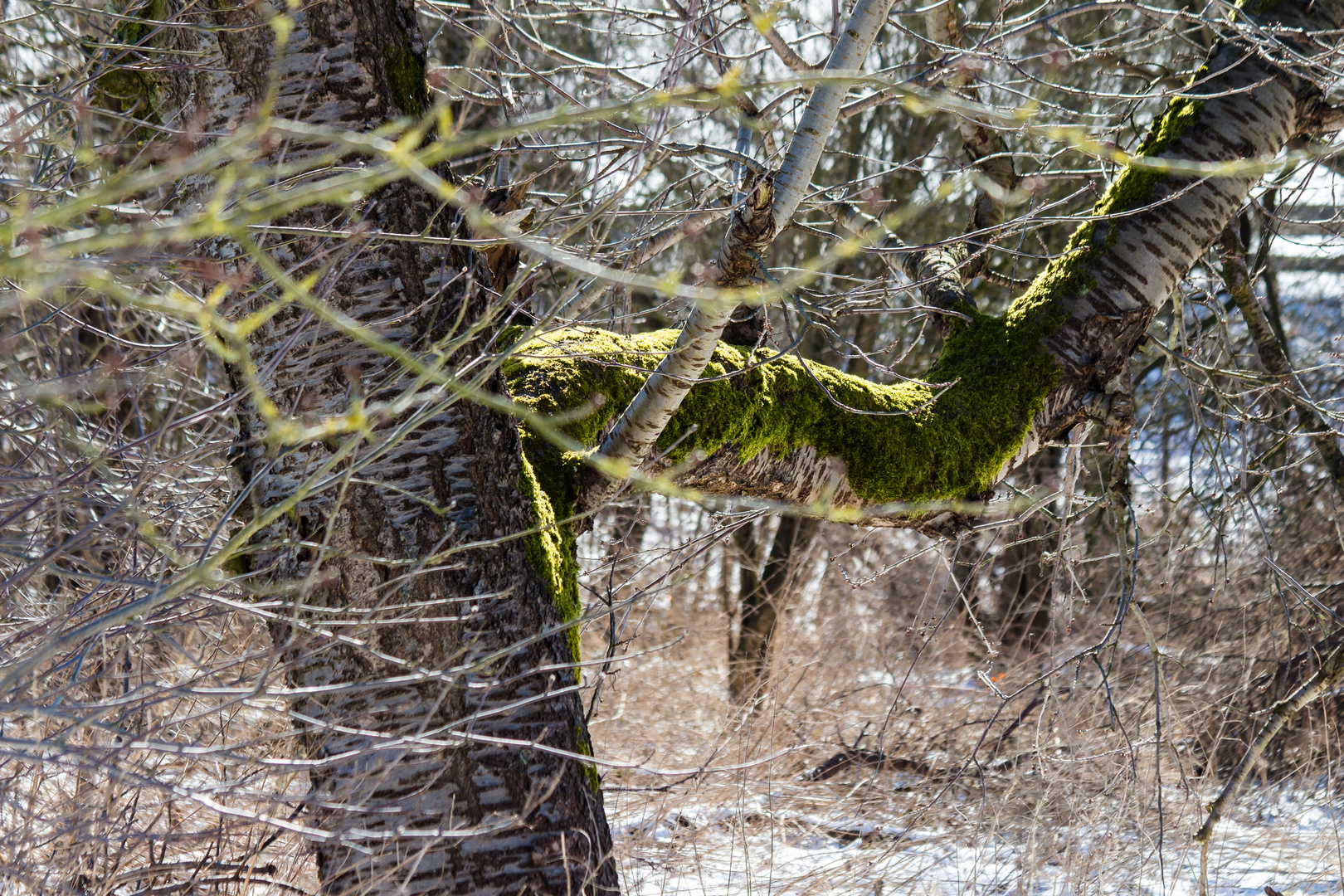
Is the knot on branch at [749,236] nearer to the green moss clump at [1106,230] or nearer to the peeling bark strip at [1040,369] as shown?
the peeling bark strip at [1040,369]

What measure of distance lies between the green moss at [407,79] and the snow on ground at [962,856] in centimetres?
235

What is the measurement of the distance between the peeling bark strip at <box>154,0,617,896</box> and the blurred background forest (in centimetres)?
14

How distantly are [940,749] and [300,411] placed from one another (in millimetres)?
4428

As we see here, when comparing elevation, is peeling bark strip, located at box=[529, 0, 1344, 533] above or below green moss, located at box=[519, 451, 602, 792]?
above

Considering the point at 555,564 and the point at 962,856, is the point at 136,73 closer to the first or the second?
the point at 555,564

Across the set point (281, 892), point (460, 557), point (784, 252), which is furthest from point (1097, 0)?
point (784, 252)

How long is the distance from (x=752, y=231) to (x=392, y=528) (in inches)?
41.4

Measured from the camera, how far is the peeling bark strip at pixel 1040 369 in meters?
2.89

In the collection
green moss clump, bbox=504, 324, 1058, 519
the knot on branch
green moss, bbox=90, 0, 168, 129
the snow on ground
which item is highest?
green moss, bbox=90, 0, 168, 129

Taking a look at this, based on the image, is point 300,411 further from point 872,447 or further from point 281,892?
point 872,447

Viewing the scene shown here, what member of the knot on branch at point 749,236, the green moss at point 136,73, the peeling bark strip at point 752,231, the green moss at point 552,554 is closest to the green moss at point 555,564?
the green moss at point 552,554

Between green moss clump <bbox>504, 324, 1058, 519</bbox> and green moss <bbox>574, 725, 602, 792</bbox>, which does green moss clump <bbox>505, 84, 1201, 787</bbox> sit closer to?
green moss clump <bbox>504, 324, 1058, 519</bbox>

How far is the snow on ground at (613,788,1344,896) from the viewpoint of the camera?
11.0ft

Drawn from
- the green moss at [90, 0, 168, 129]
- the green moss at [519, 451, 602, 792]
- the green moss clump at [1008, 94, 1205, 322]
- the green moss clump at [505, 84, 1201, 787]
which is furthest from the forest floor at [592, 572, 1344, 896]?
the green moss at [90, 0, 168, 129]
